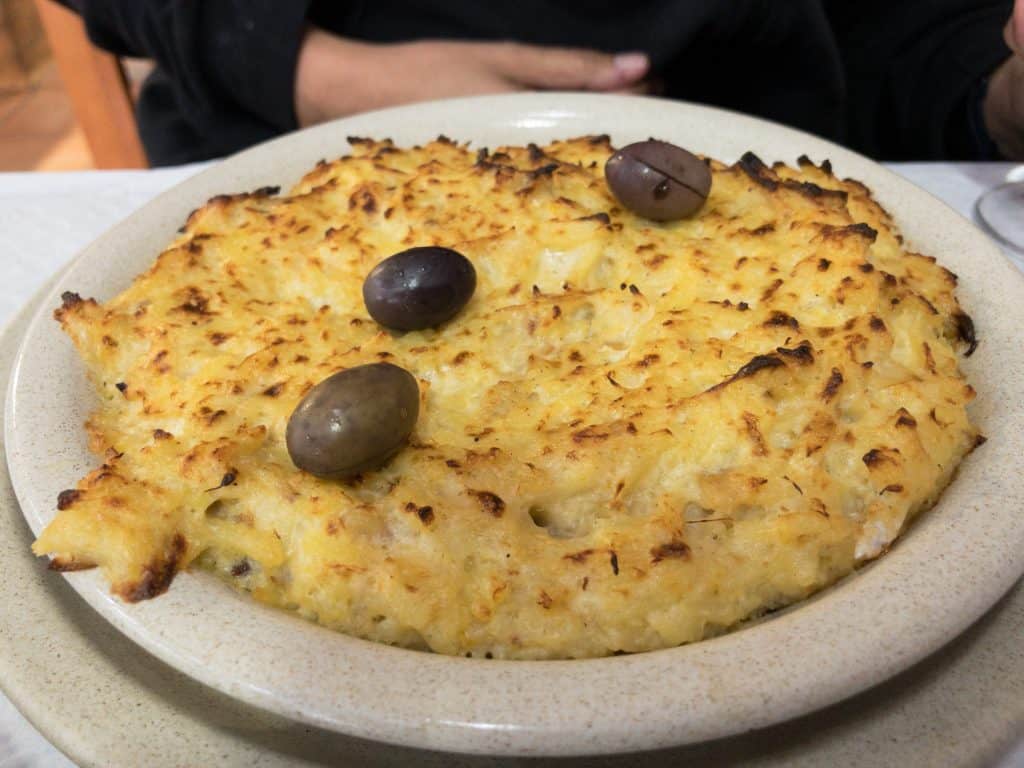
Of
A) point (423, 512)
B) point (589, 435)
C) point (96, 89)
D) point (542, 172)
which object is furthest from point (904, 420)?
point (96, 89)

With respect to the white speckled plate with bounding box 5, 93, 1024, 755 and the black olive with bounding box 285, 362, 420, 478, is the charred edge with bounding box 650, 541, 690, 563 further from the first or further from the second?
the black olive with bounding box 285, 362, 420, 478

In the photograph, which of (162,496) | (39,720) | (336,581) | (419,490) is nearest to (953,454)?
(419,490)

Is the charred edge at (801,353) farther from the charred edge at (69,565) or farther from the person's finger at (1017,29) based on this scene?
the person's finger at (1017,29)

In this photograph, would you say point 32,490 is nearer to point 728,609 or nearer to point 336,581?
point 336,581

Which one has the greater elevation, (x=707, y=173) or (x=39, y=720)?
(x=707, y=173)

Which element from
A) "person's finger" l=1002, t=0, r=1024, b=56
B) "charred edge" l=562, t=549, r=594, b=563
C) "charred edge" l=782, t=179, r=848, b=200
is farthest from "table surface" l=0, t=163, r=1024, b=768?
"charred edge" l=562, t=549, r=594, b=563

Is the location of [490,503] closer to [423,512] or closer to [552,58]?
[423,512]
